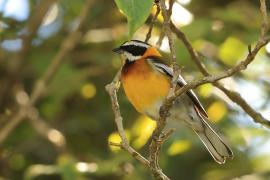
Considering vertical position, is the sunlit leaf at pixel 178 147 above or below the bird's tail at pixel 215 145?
below

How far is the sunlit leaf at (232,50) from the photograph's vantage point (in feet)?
18.3

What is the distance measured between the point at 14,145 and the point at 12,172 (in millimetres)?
260

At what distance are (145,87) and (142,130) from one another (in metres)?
1.01

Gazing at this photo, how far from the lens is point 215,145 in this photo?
4344 millimetres

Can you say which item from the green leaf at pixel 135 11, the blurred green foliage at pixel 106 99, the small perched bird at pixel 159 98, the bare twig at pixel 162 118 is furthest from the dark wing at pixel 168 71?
the green leaf at pixel 135 11

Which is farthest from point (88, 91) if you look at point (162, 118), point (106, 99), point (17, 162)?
point (162, 118)

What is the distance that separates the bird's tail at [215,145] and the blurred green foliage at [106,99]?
62 cm

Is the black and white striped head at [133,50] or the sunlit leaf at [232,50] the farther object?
the sunlit leaf at [232,50]

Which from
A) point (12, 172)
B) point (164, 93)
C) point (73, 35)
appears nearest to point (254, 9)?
point (73, 35)

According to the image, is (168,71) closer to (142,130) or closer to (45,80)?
(142,130)

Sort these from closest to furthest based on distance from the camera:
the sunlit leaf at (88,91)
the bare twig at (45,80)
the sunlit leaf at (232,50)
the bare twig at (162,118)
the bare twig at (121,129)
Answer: the bare twig at (162,118)
the bare twig at (121,129)
the bare twig at (45,80)
the sunlit leaf at (232,50)
the sunlit leaf at (88,91)

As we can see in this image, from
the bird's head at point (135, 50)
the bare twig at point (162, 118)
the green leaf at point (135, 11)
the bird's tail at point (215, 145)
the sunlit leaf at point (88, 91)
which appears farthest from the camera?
the sunlit leaf at point (88, 91)

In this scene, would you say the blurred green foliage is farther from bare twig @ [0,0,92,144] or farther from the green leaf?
the green leaf

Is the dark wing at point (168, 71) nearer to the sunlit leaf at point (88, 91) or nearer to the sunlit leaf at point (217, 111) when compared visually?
the sunlit leaf at point (217, 111)
